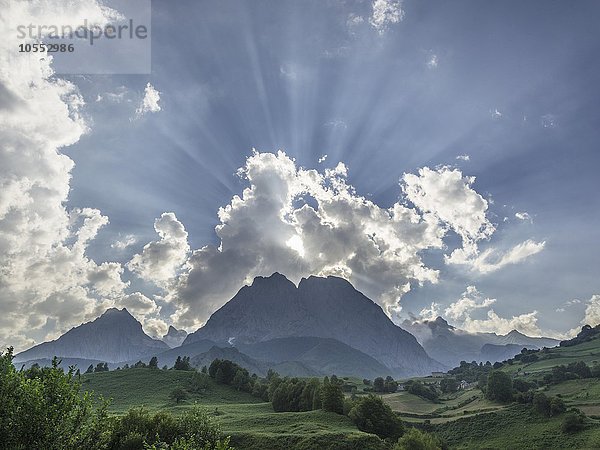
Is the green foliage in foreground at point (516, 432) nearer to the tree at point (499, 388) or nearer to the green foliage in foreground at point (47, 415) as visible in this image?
the tree at point (499, 388)

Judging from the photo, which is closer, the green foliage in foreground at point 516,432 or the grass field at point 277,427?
the grass field at point 277,427

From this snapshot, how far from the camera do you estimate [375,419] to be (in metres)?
106

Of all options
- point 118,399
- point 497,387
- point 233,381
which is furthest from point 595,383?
point 118,399

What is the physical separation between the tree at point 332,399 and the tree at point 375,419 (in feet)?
14.0

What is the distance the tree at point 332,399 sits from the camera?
114188 millimetres

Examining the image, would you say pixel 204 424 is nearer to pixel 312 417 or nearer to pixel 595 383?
pixel 312 417

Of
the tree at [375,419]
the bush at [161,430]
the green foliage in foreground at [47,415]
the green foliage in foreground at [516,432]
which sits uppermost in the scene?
the green foliage in foreground at [47,415]

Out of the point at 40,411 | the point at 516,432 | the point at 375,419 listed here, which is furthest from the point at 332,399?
the point at 40,411

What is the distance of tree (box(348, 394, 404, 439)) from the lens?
10369 centimetres

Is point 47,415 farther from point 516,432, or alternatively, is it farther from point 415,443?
point 516,432

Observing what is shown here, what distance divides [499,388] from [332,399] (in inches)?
4355

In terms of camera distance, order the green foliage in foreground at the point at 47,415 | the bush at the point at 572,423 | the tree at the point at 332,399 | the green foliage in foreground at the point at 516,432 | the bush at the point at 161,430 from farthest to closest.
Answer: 1. the bush at the point at 572,423
2. the green foliage in foreground at the point at 516,432
3. the tree at the point at 332,399
4. the bush at the point at 161,430
5. the green foliage in foreground at the point at 47,415

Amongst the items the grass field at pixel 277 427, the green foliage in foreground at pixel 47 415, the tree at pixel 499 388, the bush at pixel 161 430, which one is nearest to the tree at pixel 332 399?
the grass field at pixel 277 427

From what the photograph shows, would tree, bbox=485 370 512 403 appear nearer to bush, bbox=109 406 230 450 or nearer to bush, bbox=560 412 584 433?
bush, bbox=560 412 584 433
